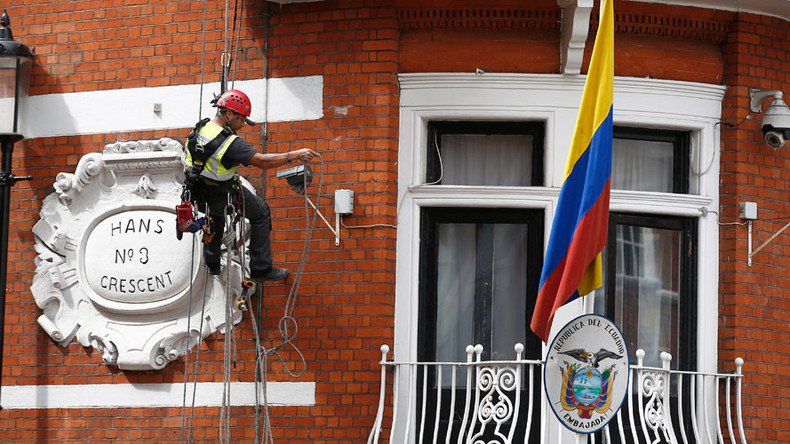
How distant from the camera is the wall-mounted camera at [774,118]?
46.5 ft

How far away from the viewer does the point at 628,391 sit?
44.8 feet

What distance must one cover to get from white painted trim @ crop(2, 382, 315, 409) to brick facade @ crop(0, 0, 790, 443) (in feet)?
0.20

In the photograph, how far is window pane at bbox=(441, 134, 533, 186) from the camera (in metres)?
14.4

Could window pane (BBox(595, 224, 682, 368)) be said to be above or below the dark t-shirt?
below

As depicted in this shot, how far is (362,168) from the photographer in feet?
46.1

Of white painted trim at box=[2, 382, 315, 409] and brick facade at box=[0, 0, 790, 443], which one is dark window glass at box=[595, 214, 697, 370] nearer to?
brick facade at box=[0, 0, 790, 443]

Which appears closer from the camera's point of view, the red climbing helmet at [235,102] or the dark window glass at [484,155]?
the red climbing helmet at [235,102]

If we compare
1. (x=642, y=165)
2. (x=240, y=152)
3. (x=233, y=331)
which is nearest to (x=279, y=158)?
(x=240, y=152)

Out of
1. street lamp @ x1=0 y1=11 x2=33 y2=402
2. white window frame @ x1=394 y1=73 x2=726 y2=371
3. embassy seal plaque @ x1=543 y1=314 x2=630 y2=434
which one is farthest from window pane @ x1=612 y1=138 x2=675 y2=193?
street lamp @ x1=0 y1=11 x2=33 y2=402

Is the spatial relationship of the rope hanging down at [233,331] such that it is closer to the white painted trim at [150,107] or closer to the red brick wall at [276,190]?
the red brick wall at [276,190]

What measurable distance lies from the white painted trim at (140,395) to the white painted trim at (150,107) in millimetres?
2015

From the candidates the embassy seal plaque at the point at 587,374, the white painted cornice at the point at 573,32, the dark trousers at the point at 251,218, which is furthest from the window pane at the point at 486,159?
the embassy seal plaque at the point at 587,374

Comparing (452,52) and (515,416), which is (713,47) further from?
(515,416)

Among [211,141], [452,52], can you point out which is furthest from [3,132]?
[452,52]
